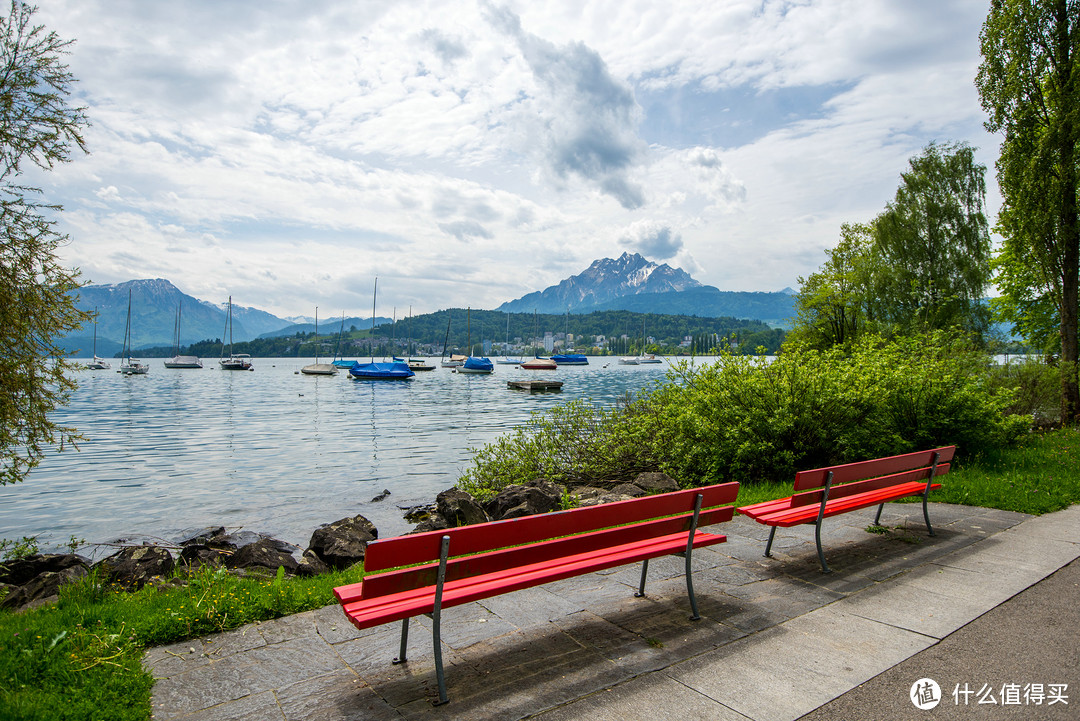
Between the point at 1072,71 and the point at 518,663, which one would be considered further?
the point at 1072,71

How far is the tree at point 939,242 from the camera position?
29.4 m

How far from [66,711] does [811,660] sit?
13.0 ft

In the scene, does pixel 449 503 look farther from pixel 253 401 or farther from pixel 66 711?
pixel 253 401

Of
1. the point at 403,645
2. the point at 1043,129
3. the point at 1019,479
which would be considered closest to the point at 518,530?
the point at 403,645

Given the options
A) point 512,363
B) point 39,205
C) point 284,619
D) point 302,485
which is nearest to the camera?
point 284,619

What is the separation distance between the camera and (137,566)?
22.3ft

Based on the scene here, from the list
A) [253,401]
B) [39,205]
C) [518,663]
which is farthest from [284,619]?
[253,401]

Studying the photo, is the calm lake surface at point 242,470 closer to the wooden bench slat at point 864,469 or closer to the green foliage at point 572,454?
the green foliage at point 572,454

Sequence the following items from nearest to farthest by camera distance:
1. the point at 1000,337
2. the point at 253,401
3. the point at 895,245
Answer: the point at 1000,337 → the point at 895,245 → the point at 253,401

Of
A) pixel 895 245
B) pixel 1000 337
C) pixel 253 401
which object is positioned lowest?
pixel 253 401

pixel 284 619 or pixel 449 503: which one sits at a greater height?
pixel 284 619

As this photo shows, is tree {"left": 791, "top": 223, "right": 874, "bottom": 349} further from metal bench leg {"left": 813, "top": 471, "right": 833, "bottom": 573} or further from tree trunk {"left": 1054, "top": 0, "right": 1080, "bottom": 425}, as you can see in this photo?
metal bench leg {"left": 813, "top": 471, "right": 833, "bottom": 573}

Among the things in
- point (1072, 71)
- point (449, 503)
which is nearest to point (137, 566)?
point (449, 503)

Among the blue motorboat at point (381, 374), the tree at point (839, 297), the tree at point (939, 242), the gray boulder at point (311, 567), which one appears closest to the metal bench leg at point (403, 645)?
the gray boulder at point (311, 567)
